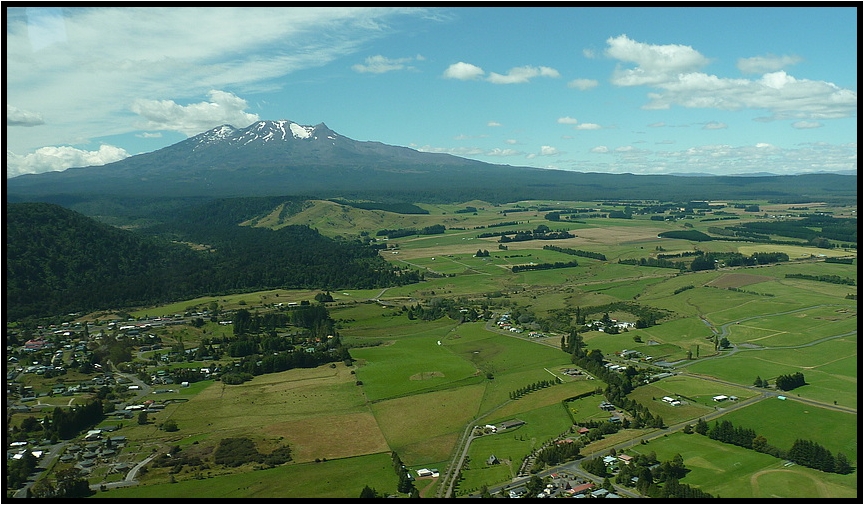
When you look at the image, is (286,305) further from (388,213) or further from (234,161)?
(234,161)

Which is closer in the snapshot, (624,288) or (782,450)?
(782,450)

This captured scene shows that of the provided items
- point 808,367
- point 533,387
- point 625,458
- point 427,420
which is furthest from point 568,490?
point 808,367

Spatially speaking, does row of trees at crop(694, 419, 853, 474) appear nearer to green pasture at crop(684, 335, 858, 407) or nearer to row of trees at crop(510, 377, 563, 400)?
green pasture at crop(684, 335, 858, 407)

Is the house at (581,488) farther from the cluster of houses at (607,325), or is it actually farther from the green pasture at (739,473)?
the cluster of houses at (607,325)

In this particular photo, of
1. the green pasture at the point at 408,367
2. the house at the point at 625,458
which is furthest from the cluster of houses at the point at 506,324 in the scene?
the house at the point at 625,458

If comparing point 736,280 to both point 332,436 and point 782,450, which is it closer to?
point 782,450

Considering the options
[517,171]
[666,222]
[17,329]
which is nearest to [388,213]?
[666,222]
